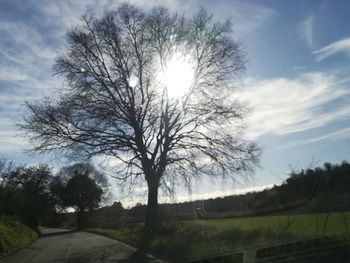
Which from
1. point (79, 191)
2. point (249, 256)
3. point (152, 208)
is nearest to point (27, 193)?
point (79, 191)

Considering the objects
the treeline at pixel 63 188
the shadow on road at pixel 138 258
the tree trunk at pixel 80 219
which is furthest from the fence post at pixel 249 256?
the tree trunk at pixel 80 219

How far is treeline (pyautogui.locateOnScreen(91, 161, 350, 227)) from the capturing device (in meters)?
19.5

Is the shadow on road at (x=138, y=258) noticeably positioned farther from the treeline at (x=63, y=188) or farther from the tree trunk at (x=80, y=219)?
the tree trunk at (x=80, y=219)

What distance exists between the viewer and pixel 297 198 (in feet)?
80.5

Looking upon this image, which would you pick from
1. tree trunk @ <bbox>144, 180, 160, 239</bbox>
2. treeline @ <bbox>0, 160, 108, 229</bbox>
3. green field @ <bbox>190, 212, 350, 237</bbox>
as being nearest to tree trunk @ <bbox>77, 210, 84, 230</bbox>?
treeline @ <bbox>0, 160, 108, 229</bbox>

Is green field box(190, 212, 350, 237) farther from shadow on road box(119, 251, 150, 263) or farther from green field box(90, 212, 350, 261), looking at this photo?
shadow on road box(119, 251, 150, 263)

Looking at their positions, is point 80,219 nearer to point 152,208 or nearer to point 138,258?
point 152,208

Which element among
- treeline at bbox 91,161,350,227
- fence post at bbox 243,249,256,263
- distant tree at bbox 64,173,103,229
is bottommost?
fence post at bbox 243,249,256,263

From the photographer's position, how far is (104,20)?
30.1 meters

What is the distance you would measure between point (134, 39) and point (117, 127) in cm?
552

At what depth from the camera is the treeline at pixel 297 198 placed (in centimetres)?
1954

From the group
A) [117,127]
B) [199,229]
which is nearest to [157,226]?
[199,229]

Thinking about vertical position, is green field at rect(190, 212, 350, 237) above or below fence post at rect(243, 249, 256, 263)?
above

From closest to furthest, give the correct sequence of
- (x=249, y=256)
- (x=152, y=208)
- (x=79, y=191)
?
(x=249, y=256) → (x=152, y=208) → (x=79, y=191)
